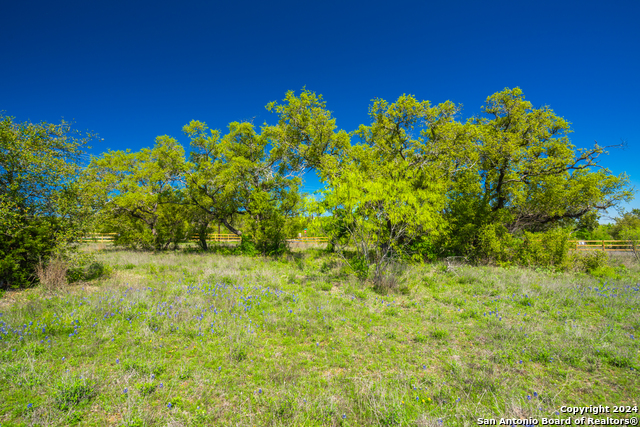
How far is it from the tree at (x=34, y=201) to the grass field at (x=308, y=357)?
4.46 feet

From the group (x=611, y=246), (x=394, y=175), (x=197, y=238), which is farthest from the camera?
(x=197, y=238)

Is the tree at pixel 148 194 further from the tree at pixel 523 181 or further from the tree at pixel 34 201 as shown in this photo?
the tree at pixel 523 181

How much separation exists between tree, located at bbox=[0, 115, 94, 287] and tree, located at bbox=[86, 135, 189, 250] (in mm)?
10489

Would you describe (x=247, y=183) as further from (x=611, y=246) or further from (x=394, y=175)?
Result: (x=611, y=246)

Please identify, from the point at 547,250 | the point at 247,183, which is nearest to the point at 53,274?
the point at 247,183

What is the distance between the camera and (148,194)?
20719 mm

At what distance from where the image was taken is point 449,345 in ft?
16.5

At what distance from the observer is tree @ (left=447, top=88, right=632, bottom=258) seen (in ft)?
45.3

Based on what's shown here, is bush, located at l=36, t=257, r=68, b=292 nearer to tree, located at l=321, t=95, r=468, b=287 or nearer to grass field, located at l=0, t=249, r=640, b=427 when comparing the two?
grass field, located at l=0, t=249, r=640, b=427

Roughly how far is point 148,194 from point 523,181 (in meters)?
27.6

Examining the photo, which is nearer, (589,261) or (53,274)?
(53,274)

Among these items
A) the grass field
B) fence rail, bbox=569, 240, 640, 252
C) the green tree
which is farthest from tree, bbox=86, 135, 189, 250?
fence rail, bbox=569, 240, 640, 252

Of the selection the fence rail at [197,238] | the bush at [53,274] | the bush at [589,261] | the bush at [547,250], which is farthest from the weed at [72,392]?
the bush at [589,261]

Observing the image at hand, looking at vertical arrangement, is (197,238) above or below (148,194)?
below
